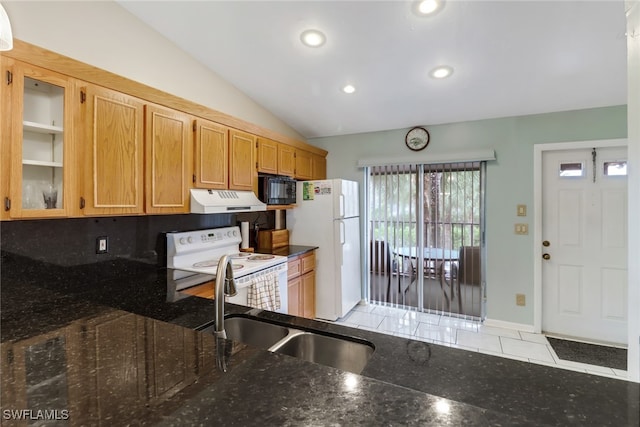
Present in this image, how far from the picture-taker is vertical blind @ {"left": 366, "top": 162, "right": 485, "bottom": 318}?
352 centimetres

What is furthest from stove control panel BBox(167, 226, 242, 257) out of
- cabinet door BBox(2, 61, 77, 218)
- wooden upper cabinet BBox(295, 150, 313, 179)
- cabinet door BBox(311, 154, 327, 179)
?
cabinet door BBox(311, 154, 327, 179)

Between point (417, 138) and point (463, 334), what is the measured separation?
7.65 feet

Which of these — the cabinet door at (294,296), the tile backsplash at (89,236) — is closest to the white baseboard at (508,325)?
the cabinet door at (294,296)

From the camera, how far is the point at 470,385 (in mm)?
827

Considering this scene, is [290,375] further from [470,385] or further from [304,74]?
[304,74]

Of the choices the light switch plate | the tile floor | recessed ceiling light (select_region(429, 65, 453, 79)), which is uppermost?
recessed ceiling light (select_region(429, 65, 453, 79))

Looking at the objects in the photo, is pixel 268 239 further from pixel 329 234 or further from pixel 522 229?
pixel 522 229

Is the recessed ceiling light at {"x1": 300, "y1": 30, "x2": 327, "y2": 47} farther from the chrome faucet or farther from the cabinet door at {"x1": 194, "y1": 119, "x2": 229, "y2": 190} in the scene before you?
the chrome faucet

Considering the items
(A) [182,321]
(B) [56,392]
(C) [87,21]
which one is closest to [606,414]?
(B) [56,392]

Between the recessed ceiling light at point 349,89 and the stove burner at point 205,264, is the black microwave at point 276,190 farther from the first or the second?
the recessed ceiling light at point 349,89

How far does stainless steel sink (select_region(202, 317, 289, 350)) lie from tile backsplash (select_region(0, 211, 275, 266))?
129 cm

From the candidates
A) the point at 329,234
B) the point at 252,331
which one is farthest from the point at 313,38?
the point at 252,331

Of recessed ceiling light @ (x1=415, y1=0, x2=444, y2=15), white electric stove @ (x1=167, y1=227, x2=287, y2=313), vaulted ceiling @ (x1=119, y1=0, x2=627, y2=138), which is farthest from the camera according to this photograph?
white electric stove @ (x1=167, y1=227, x2=287, y2=313)

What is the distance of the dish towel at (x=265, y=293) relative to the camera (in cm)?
241
